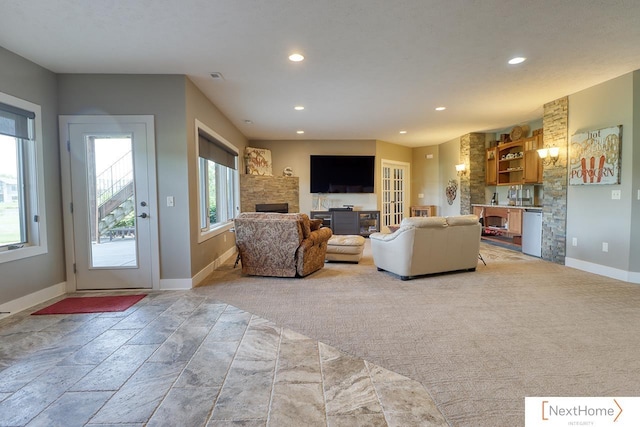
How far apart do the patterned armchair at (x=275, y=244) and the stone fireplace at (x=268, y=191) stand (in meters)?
3.05

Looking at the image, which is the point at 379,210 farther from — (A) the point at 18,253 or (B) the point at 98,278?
(A) the point at 18,253

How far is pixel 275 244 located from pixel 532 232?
4.76 metres

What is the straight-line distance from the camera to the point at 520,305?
3244 mm

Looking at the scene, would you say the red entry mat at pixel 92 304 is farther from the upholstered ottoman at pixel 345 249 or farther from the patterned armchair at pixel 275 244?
the upholstered ottoman at pixel 345 249

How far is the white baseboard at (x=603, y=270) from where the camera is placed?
4070 mm

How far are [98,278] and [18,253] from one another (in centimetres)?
84

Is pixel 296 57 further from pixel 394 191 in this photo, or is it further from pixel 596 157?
pixel 394 191

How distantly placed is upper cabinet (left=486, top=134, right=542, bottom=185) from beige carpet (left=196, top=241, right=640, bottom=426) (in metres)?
2.35

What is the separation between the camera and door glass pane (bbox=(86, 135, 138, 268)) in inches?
152

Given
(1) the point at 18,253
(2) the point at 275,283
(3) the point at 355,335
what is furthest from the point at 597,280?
(1) the point at 18,253

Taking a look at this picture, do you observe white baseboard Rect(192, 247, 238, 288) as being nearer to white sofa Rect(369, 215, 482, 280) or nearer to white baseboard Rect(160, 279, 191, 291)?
white baseboard Rect(160, 279, 191, 291)

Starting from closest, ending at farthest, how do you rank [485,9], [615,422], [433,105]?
[615,422] → [485,9] → [433,105]

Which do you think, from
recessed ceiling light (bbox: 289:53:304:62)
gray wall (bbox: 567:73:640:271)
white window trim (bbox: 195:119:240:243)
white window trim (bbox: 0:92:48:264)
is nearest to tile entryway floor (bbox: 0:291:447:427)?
white window trim (bbox: 0:92:48:264)

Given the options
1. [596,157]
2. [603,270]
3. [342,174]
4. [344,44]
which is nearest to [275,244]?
[344,44]
